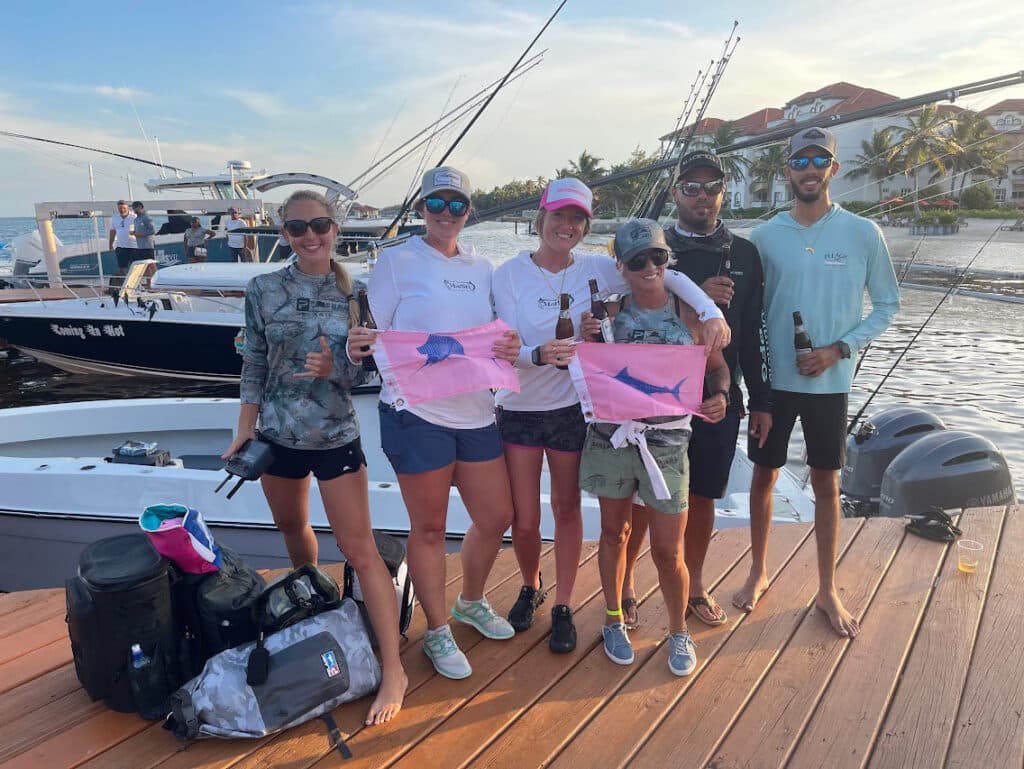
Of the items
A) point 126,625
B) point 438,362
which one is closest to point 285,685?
point 126,625

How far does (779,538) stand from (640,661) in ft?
5.04

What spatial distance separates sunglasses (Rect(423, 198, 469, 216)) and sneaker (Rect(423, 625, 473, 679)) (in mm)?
1696

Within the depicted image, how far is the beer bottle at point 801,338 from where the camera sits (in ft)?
9.44

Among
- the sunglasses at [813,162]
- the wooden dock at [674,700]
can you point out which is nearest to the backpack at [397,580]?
the wooden dock at [674,700]

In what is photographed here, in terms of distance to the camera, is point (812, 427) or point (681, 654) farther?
point (812, 427)

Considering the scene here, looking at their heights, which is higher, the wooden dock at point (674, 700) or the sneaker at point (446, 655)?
the sneaker at point (446, 655)

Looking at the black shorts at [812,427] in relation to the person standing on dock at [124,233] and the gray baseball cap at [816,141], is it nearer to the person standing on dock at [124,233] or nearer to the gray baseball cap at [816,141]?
the gray baseball cap at [816,141]

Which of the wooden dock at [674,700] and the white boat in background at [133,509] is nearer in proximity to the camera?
the wooden dock at [674,700]

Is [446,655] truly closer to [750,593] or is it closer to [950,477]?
[750,593]

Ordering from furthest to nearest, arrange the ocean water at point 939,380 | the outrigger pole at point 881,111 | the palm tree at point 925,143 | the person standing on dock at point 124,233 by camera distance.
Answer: the person standing on dock at point 124,233
the ocean water at point 939,380
the palm tree at point 925,143
the outrigger pole at point 881,111

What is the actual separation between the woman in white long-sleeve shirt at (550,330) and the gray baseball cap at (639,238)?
0.52 feet

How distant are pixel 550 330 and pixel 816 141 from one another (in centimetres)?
145

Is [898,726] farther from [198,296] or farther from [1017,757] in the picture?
[198,296]

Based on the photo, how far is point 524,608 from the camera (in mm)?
3145
